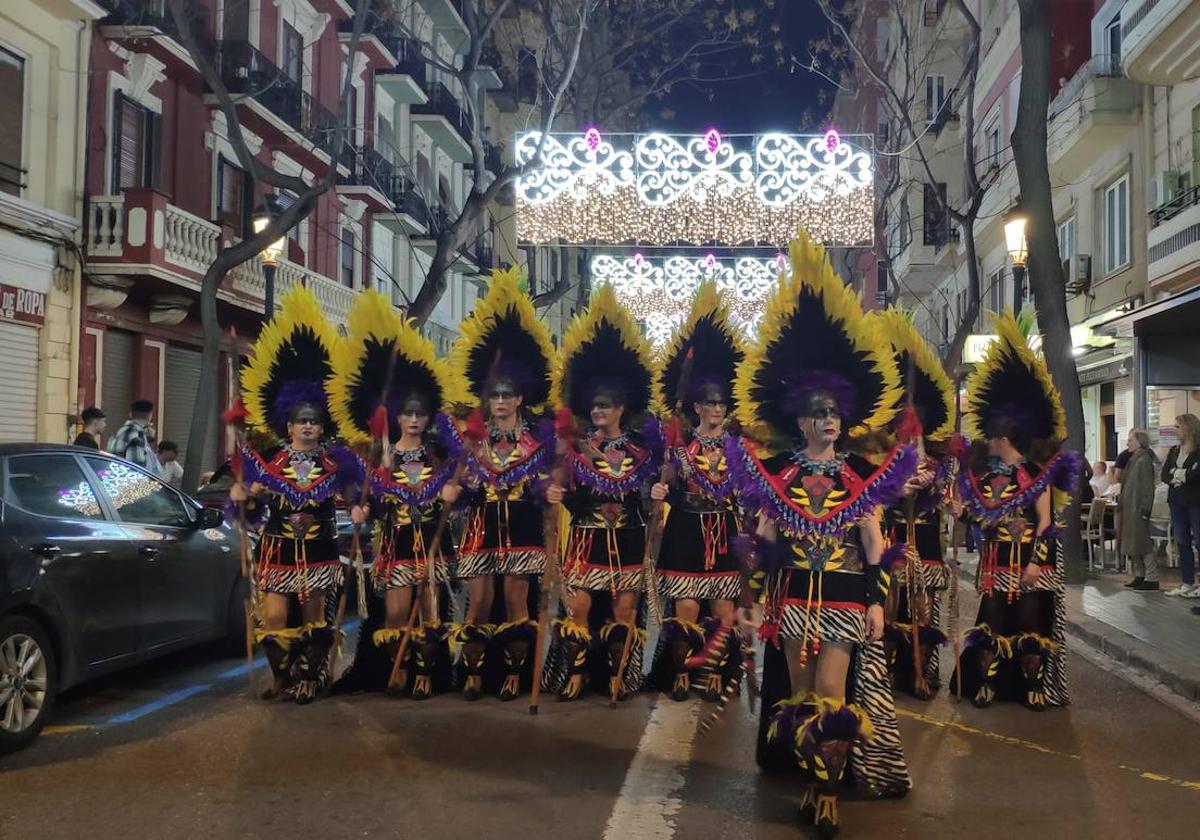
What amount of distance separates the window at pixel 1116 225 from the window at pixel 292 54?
16.2m

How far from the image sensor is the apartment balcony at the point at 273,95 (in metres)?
21.8

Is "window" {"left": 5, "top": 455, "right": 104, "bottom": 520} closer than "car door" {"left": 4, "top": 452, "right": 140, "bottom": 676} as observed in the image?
No

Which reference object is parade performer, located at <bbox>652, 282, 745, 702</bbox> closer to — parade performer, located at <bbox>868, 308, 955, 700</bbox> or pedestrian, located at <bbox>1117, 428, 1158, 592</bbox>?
parade performer, located at <bbox>868, 308, 955, 700</bbox>

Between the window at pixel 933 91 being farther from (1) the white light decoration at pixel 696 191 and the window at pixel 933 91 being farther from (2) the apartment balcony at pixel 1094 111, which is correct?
(1) the white light decoration at pixel 696 191

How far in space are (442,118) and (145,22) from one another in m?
16.7

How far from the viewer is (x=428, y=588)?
7629mm

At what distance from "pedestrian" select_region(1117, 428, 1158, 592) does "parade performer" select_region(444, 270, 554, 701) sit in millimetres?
8526

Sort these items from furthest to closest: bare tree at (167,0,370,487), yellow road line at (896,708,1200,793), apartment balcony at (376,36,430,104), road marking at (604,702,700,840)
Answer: apartment balcony at (376,36,430,104) → bare tree at (167,0,370,487) → yellow road line at (896,708,1200,793) → road marking at (604,702,700,840)

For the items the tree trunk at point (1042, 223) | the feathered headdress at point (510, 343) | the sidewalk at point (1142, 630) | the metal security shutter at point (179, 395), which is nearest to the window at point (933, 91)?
the tree trunk at point (1042, 223)

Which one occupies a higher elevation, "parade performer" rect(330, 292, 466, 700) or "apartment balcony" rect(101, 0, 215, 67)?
"apartment balcony" rect(101, 0, 215, 67)

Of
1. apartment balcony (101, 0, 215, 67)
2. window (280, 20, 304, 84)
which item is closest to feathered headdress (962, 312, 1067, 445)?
apartment balcony (101, 0, 215, 67)

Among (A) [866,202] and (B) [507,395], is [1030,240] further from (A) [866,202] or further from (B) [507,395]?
(B) [507,395]

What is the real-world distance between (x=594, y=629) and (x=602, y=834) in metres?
2.75

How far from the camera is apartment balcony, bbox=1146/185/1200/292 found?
16875 mm
